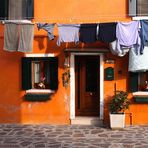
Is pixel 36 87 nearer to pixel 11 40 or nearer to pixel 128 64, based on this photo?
pixel 11 40

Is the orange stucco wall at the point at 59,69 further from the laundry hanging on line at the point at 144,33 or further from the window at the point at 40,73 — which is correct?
the laundry hanging on line at the point at 144,33

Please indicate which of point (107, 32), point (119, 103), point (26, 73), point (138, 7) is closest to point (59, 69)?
point (26, 73)

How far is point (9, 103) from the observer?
1445 cm

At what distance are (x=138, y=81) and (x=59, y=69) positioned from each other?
8.88ft

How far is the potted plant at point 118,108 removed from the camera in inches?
524

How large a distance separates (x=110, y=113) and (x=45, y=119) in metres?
2.34

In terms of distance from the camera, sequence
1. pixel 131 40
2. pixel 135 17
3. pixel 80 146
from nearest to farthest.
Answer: pixel 80 146 < pixel 131 40 < pixel 135 17

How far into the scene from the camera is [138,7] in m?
13.9

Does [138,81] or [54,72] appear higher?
[54,72]

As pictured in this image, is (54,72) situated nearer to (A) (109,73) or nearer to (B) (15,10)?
(A) (109,73)

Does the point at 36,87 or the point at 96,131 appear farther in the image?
the point at 36,87

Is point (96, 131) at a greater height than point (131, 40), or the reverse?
point (131, 40)

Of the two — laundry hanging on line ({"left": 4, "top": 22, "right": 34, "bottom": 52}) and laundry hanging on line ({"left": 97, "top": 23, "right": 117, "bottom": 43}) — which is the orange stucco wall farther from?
laundry hanging on line ({"left": 97, "top": 23, "right": 117, "bottom": 43})

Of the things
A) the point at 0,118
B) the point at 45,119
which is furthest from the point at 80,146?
the point at 0,118
